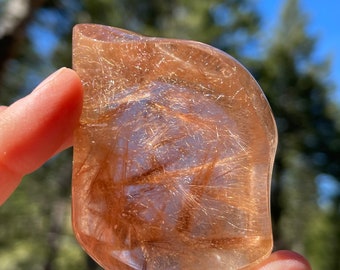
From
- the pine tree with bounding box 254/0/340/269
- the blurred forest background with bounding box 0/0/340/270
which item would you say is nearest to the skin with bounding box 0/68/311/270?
the blurred forest background with bounding box 0/0/340/270

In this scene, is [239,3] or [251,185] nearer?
[251,185]

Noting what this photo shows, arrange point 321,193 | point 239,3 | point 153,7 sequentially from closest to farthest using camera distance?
point 153,7 < point 239,3 < point 321,193

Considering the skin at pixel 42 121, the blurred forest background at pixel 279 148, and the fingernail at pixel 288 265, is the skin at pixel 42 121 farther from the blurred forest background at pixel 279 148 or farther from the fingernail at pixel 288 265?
the blurred forest background at pixel 279 148

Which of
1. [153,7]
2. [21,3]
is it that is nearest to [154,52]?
[21,3]

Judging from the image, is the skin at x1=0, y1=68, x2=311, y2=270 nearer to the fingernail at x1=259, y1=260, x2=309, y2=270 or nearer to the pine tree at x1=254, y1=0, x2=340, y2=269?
the fingernail at x1=259, y1=260, x2=309, y2=270

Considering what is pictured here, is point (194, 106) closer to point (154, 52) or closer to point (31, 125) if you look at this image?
point (154, 52)

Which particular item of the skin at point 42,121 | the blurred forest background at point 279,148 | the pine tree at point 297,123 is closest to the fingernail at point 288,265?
the skin at point 42,121

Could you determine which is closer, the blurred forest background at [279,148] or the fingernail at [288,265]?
the fingernail at [288,265]
